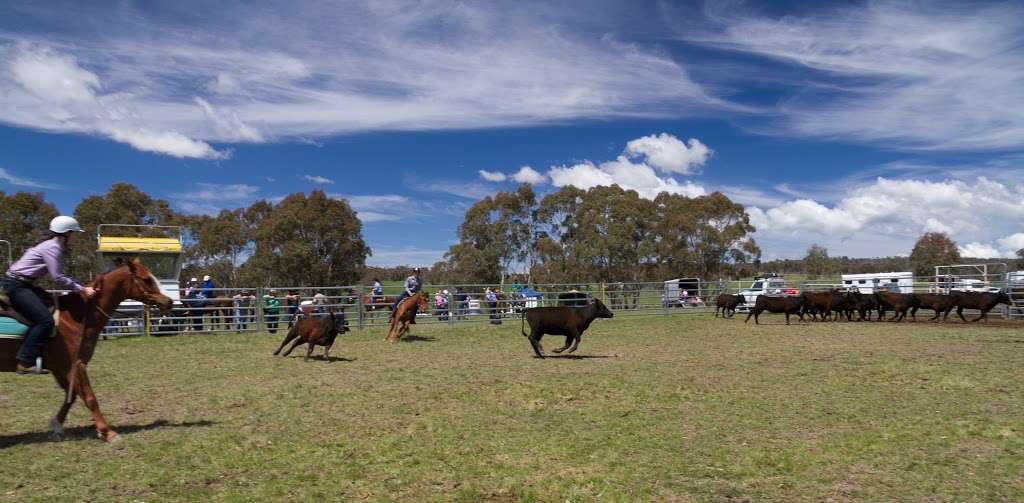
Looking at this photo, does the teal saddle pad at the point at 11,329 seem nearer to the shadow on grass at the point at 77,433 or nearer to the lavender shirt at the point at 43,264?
the lavender shirt at the point at 43,264

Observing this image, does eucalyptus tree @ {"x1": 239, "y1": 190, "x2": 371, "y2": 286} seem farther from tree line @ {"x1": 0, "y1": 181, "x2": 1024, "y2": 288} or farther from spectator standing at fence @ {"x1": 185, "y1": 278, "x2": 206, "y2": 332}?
spectator standing at fence @ {"x1": 185, "y1": 278, "x2": 206, "y2": 332}

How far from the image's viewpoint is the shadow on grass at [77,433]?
238 inches

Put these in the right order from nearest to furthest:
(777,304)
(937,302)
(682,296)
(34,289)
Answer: (34,289)
(937,302)
(777,304)
(682,296)

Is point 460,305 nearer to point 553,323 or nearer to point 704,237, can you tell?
point 553,323

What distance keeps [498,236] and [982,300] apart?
3054cm

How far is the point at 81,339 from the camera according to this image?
20.2 feet

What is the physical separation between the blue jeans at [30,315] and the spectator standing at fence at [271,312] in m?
11.8

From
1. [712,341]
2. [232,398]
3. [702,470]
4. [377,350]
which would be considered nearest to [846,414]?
[702,470]

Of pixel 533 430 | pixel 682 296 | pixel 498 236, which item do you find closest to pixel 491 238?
pixel 498 236

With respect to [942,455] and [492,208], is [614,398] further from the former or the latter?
[492,208]

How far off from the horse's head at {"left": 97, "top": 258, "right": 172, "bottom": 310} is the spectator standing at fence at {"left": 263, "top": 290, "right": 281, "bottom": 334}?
36.7ft

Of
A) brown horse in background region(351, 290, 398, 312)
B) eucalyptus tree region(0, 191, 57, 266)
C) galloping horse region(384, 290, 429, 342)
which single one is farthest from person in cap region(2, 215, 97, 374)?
eucalyptus tree region(0, 191, 57, 266)

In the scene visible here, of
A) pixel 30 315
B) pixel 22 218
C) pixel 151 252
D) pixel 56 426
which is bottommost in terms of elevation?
pixel 56 426

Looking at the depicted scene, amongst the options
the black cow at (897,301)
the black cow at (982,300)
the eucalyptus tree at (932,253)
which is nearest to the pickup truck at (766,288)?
the black cow at (897,301)
